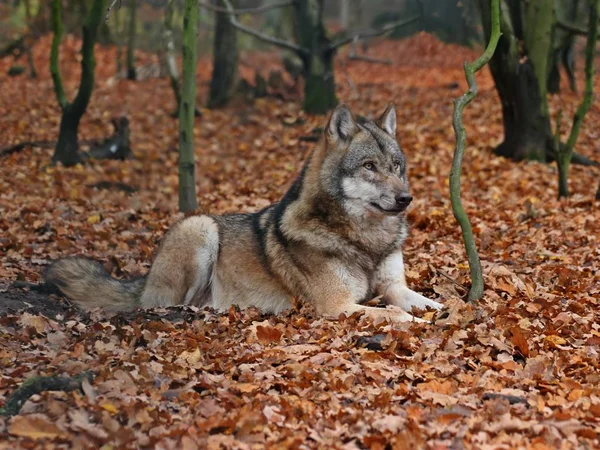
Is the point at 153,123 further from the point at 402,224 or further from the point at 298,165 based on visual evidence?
the point at 402,224

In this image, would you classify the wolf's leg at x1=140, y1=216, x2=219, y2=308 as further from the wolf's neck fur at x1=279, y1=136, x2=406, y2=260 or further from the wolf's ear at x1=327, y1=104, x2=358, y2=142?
the wolf's ear at x1=327, y1=104, x2=358, y2=142

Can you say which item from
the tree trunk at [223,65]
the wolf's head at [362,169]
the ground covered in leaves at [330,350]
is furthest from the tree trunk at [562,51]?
the wolf's head at [362,169]

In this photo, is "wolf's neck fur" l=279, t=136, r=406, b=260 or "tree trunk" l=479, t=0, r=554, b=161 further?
"tree trunk" l=479, t=0, r=554, b=161

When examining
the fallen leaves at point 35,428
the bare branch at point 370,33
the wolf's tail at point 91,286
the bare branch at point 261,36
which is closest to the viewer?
the fallen leaves at point 35,428

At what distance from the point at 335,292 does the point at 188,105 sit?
19.4 feet

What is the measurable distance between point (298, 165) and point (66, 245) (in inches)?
308

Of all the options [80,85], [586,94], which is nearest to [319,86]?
[80,85]

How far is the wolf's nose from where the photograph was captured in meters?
6.84

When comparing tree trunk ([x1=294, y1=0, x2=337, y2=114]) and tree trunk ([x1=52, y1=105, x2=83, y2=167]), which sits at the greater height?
tree trunk ([x1=294, y1=0, x2=337, y2=114])

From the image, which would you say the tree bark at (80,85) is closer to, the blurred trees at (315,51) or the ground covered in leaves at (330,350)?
the ground covered in leaves at (330,350)

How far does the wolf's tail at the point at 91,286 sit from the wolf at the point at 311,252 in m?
0.01

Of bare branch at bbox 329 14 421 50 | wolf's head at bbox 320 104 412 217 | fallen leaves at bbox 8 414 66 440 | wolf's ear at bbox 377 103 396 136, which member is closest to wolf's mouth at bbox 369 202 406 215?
wolf's head at bbox 320 104 412 217

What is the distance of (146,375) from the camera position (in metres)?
5.29

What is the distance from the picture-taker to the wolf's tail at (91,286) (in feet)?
25.2
